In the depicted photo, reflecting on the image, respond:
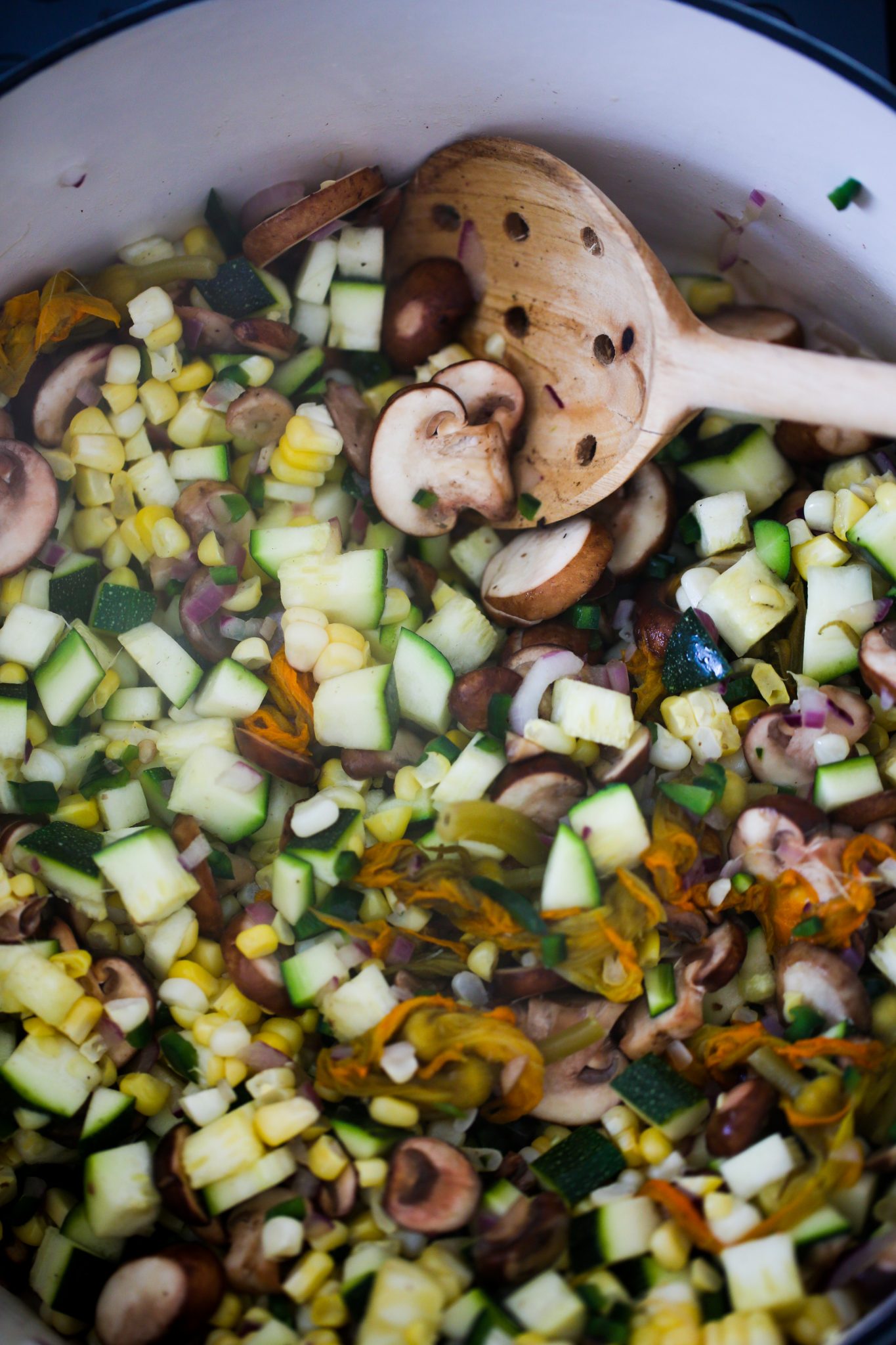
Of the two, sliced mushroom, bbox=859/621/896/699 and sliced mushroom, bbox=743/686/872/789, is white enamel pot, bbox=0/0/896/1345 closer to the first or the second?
sliced mushroom, bbox=859/621/896/699

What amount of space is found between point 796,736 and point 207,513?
5.16 ft

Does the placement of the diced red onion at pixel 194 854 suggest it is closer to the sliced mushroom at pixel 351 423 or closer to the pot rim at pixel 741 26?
the sliced mushroom at pixel 351 423

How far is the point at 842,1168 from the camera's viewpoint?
6.59ft

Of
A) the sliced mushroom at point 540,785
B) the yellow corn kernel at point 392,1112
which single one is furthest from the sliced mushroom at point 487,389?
the yellow corn kernel at point 392,1112

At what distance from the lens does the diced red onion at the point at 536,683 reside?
2.59 metres

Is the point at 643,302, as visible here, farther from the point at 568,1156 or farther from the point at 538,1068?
the point at 568,1156

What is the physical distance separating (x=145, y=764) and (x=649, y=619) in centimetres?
132

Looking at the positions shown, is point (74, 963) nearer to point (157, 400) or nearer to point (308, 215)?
point (157, 400)

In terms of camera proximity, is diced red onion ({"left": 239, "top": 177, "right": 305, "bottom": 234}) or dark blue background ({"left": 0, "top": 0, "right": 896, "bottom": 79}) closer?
dark blue background ({"left": 0, "top": 0, "right": 896, "bottom": 79})

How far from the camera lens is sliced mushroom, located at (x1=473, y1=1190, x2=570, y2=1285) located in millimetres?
2037

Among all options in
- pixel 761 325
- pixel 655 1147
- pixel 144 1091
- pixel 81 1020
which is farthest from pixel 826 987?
pixel 761 325

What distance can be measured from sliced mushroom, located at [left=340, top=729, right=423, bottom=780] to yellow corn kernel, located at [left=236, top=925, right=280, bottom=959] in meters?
0.44

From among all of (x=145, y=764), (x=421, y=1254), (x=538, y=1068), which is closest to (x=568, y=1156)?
(x=538, y=1068)

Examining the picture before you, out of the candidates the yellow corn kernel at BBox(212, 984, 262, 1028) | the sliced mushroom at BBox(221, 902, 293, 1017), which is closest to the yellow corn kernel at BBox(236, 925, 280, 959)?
the sliced mushroom at BBox(221, 902, 293, 1017)
